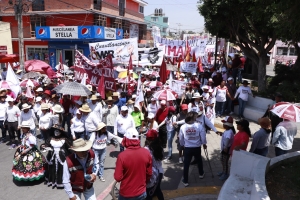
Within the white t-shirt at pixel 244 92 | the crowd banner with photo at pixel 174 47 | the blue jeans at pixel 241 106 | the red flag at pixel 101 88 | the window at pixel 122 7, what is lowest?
the blue jeans at pixel 241 106

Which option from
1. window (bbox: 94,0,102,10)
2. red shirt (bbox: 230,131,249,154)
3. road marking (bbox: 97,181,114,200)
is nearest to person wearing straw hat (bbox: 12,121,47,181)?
road marking (bbox: 97,181,114,200)

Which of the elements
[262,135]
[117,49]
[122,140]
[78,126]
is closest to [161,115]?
[78,126]

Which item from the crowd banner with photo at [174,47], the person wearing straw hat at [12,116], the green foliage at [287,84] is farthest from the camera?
the crowd banner with photo at [174,47]

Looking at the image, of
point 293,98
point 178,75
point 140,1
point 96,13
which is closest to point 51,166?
point 178,75

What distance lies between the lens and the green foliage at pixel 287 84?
10853 mm

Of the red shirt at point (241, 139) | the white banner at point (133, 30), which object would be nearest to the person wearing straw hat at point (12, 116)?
the red shirt at point (241, 139)

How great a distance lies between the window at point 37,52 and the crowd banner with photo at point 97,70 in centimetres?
2488

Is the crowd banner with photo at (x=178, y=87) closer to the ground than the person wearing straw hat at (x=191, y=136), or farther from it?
farther from it

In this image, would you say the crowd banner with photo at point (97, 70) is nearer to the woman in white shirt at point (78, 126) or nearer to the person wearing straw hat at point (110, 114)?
the person wearing straw hat at point (110, 114)

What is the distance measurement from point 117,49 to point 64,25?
21646mm

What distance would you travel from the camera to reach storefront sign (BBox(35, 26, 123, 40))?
26.4 metres

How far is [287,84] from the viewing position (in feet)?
38.8

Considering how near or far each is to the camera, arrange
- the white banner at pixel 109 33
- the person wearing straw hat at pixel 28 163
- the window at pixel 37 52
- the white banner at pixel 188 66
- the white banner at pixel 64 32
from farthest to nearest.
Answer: the window at pixel 37 52 → the white banner at pixel 109 33 → the white banner at pixel 64 32 → the white banner at pixel 188 66 → the person wearing straw hat at pixel 28 163

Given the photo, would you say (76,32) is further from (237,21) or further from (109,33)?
(237,21)
